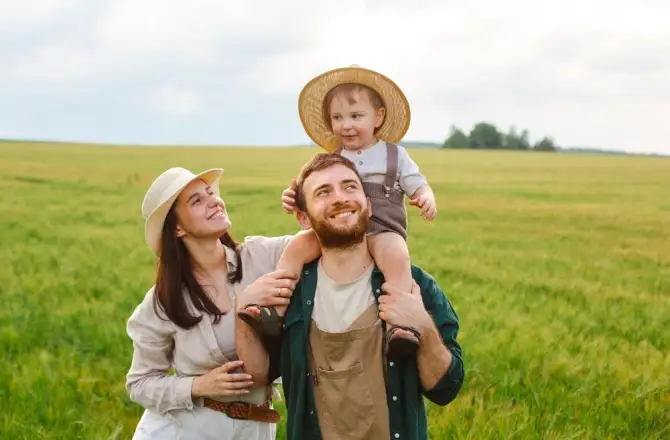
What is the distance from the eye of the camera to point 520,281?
10.6 metres

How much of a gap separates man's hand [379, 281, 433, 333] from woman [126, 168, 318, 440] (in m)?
0.74

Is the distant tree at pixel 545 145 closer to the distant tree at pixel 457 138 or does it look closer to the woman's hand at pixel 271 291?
the distant tree at pixel 457 138

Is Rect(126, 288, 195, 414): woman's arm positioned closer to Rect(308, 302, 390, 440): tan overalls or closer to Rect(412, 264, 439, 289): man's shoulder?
Rect(308, 302, 390, 440): tan overalls

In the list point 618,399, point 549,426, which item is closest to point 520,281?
point 618,399

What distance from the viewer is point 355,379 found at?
10.3ft

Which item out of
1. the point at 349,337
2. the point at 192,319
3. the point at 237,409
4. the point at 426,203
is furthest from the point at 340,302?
the point at 426,203

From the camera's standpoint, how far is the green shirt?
3234 millimetres

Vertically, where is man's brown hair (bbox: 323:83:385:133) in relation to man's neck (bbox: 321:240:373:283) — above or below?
above

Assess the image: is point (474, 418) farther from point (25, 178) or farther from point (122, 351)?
point (25, 178)

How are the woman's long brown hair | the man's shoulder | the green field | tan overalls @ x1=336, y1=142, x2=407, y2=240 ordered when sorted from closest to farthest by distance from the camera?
the man's shoulder < the woman's long brown hair < tan overalls @ x1=336, y1=142, x2=407, y2=240 < the green field

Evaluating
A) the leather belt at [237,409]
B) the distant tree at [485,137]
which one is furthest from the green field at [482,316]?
the distant tree at [485,137]

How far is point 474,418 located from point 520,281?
18.5 feet

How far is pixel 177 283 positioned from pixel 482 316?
202 inches

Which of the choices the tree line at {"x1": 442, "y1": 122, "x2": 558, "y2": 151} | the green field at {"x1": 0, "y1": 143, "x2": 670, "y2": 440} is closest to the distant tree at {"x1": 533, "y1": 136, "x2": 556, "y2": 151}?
the tree line at {"x1": 442, "y1": 122, "x2": 558, "y2": 151}
